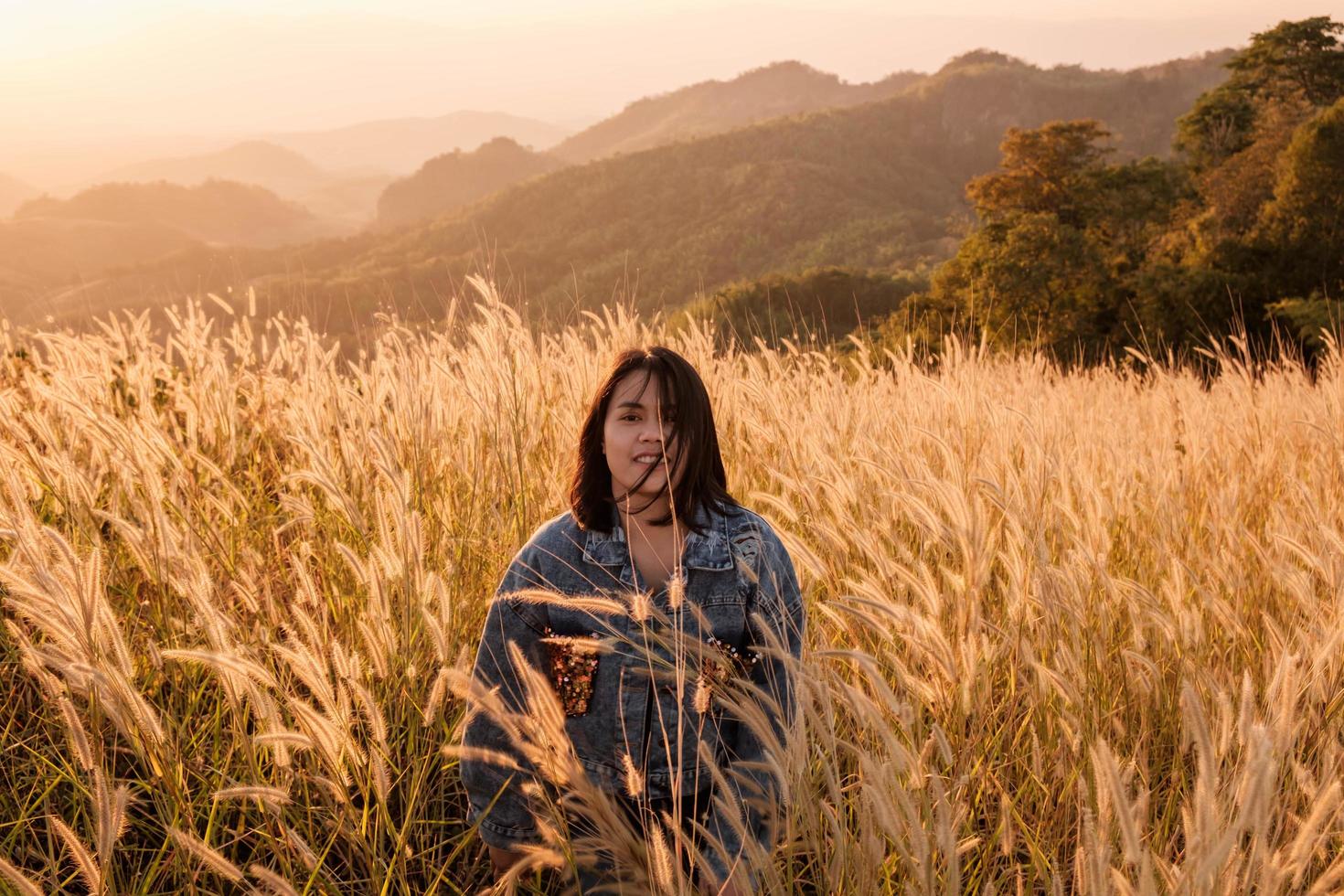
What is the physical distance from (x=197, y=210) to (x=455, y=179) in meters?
26.1

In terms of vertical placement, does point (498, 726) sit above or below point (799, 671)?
below

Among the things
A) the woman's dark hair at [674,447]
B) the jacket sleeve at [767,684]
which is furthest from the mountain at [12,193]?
the jacket sleeve at [767,684]

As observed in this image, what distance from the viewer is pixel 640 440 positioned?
72.2 inches

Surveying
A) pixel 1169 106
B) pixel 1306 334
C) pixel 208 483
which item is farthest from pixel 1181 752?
pixel 1169 106

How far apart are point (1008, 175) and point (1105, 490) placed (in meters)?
22.2

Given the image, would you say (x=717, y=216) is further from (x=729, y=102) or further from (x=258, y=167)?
(x=258, y=167)

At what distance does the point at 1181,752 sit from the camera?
1550 mm

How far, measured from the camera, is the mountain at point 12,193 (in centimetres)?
8125

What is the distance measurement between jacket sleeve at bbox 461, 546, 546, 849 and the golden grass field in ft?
0.25

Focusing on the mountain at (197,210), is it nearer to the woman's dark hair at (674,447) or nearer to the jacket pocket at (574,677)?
the woman's dark hair at (674,447)

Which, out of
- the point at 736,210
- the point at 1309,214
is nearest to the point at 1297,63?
the point at 1309,214

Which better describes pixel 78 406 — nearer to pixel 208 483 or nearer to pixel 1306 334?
pixel 208 483

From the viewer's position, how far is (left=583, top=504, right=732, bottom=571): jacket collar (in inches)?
71.9

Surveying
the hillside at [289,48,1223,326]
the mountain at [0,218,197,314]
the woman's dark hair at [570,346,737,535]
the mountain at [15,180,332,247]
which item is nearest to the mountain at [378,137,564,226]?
the mountain at [15,180,332,247]
